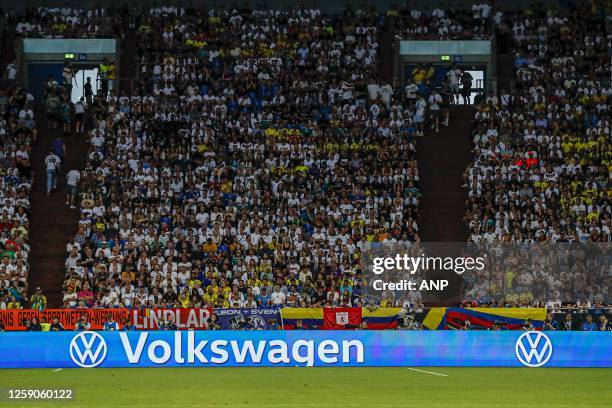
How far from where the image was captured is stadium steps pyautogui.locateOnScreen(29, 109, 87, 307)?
4125 centimetres

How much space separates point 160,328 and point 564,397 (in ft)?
44.9

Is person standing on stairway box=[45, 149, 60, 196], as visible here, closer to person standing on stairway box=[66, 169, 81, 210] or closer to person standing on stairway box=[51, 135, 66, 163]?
person standing on stairway box=[51, 135, 66, 163]

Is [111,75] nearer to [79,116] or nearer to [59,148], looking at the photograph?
[79,116]

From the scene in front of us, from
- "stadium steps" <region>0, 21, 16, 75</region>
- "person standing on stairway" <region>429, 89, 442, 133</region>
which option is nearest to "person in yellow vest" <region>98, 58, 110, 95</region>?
"stadium steps" <region>0, 21, 16, 75</region>

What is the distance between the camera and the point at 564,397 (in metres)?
25.6

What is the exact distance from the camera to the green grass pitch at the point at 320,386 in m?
24.4

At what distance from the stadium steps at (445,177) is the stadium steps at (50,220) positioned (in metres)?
12.1

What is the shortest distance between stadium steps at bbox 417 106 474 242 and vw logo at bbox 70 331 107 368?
1485 cm

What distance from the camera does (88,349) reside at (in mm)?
31375

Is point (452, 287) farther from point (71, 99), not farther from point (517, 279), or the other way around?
point (71, 99)

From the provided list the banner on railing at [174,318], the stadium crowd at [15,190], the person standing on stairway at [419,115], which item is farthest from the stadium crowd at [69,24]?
the banner on railing at [174,318]

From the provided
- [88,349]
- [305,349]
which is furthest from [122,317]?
[305,349]

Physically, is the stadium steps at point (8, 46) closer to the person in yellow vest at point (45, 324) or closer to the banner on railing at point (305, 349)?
the person in yellow vest at point (45, 324)

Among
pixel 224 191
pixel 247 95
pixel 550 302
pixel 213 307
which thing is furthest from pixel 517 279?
pixel 247 95
